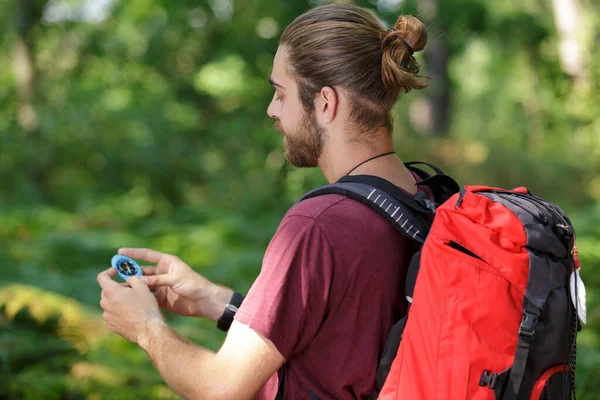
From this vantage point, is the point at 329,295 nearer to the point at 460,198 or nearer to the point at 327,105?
the point at 460,198

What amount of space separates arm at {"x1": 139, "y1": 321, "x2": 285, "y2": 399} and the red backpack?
11.6 inches

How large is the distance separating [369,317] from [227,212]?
7.01 metres

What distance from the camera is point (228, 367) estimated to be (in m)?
1.81

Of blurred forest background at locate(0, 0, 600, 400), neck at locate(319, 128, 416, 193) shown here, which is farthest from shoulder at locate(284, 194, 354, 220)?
blurred forest background at locate(0, 0, 600, 400)

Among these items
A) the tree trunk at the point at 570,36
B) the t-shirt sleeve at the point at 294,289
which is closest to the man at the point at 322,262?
the t-shirt sleeve at the point at 294,289

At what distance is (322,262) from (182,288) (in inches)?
30.0

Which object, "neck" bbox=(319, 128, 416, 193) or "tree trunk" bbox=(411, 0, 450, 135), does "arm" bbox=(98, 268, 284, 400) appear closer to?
"neck" bbox=(319, 128, 416, 193)

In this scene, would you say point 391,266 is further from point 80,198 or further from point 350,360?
point 80,198

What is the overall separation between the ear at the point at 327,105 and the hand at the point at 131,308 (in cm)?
71

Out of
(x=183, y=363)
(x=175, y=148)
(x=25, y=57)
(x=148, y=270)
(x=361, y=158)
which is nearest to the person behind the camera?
(x=183, y=363)

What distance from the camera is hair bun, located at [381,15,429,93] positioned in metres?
1.99

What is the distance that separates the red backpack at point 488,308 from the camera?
5.53ft

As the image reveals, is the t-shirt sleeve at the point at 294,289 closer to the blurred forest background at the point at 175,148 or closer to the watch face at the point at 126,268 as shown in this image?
the watch face at the point at 126,268

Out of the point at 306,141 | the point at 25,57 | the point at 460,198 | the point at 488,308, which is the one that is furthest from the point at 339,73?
the point at 25,57
